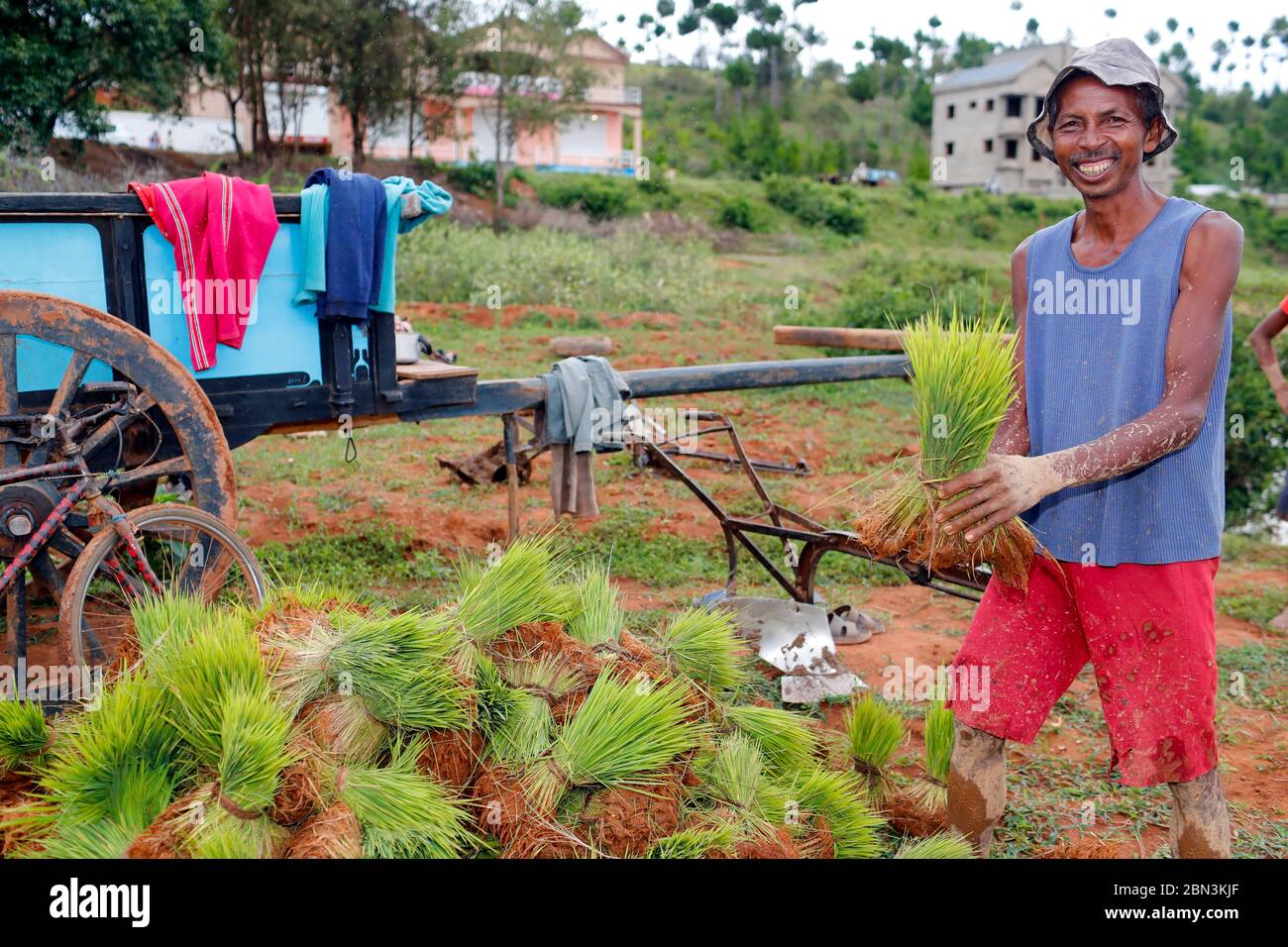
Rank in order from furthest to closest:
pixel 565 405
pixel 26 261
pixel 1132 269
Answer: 1. pixel 565 405
2. pixel 26 261
3. pixel 1132 269

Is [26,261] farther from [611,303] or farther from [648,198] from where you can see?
[648,198]

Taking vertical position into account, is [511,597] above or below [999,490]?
below

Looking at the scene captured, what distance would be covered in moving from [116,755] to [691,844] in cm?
128

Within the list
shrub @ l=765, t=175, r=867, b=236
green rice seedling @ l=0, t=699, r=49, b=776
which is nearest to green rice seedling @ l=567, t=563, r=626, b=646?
green rice seedling @ l=0, t=699, r=49, b=776

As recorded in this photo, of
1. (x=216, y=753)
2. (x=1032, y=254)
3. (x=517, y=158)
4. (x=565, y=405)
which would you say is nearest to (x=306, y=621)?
(x=216, y=753)

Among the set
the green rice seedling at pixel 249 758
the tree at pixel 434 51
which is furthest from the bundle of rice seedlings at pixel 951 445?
the tree at pixel 434 51

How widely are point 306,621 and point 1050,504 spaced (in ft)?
6.16

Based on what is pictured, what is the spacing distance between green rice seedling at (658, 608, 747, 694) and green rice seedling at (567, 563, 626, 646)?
0.56 ft

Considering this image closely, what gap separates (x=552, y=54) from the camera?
29828mm

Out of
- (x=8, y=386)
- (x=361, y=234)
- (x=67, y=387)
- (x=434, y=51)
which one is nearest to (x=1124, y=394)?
(x=361, y=234)

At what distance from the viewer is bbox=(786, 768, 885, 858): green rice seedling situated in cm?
288

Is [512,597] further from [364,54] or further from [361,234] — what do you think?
[364,54]

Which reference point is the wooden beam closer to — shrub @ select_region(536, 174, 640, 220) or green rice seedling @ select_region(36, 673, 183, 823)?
green rice seedling @ select_region(36, 673, 183, 823)

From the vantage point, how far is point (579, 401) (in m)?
4.98
